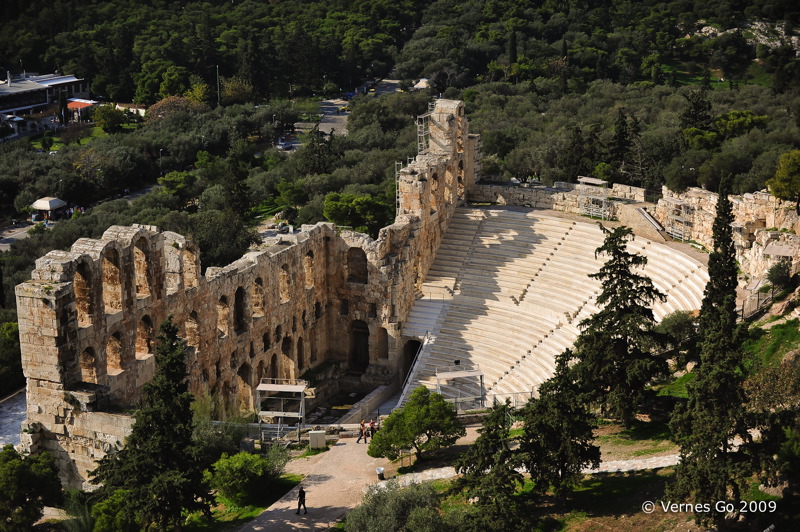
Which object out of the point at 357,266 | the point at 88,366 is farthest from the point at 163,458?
the point at 357,266

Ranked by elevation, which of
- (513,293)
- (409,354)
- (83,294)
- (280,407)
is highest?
(83,294)

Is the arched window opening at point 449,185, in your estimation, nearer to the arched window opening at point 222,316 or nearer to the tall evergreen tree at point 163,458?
the arched window opening at point 222,316

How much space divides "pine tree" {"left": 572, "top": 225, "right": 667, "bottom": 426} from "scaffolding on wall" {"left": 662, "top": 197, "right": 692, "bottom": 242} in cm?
1760

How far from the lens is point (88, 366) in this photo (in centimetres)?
4391

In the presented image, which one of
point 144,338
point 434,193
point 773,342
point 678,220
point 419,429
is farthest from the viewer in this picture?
point 434,193

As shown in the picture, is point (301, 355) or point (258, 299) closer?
point (258, 299)

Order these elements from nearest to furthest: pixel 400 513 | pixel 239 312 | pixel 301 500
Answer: pixel 400 513, pixel 301 500, pixel 239 312

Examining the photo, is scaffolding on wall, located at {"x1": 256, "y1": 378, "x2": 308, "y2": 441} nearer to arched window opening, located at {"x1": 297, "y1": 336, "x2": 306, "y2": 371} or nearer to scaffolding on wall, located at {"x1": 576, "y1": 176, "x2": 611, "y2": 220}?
arched window opening, located at {"x1": 297, "y1": 336, "x2": 306, "y2": 371}

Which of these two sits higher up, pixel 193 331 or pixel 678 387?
pixel 193 331

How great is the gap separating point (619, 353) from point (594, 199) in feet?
73.5

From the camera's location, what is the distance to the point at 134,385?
4562 centimetres

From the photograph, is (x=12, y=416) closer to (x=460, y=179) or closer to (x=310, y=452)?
(x=310, y=452)

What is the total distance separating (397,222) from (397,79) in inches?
2804

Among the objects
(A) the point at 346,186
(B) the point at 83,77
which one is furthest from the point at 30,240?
(B) the point at 83,77
